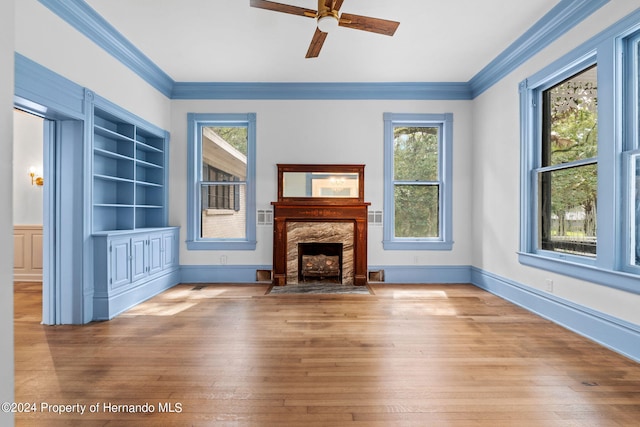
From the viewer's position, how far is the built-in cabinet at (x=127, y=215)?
3.42 metres

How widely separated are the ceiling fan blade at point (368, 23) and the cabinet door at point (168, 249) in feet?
11.7

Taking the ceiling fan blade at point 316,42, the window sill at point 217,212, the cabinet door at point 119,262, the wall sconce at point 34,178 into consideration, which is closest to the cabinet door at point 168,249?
the window sill at point 217,212

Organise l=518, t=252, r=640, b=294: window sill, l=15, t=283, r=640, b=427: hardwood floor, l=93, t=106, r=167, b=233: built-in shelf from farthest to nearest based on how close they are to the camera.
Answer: l=93, t=106, r=167, b=233: built-in shelf → l=518, t=252, r=640, b=294: window sill → l=15, t=283, r=640, b=427: hardwood floor

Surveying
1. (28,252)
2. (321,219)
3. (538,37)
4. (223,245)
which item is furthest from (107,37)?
(538,37)

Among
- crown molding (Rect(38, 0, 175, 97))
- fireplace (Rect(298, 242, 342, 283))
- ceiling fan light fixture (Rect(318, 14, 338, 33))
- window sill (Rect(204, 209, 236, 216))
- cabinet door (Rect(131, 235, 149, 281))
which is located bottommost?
fireplace (Rect(298, 242, 342, 283))

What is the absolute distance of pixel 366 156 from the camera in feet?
16.7

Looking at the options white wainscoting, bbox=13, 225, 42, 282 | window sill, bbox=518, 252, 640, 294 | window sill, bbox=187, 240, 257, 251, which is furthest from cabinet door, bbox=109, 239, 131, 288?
window sill, bbox=518, 252, 640, 294

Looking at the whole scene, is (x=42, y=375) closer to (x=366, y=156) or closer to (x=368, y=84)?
(x=366, y=156)

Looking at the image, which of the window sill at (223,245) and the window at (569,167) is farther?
the window sill at (223,245)

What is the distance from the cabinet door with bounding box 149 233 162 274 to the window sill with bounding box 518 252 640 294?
14.9 ft

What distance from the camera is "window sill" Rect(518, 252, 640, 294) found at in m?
2.52

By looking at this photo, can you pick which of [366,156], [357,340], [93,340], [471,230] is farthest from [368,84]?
[93,340]

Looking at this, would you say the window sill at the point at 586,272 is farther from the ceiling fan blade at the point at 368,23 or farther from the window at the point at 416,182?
the ceiling fan blade at the point at 368,23

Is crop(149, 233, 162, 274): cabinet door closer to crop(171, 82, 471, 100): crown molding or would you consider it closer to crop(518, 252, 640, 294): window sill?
crop(171, 82, 471, 100): crown molding
